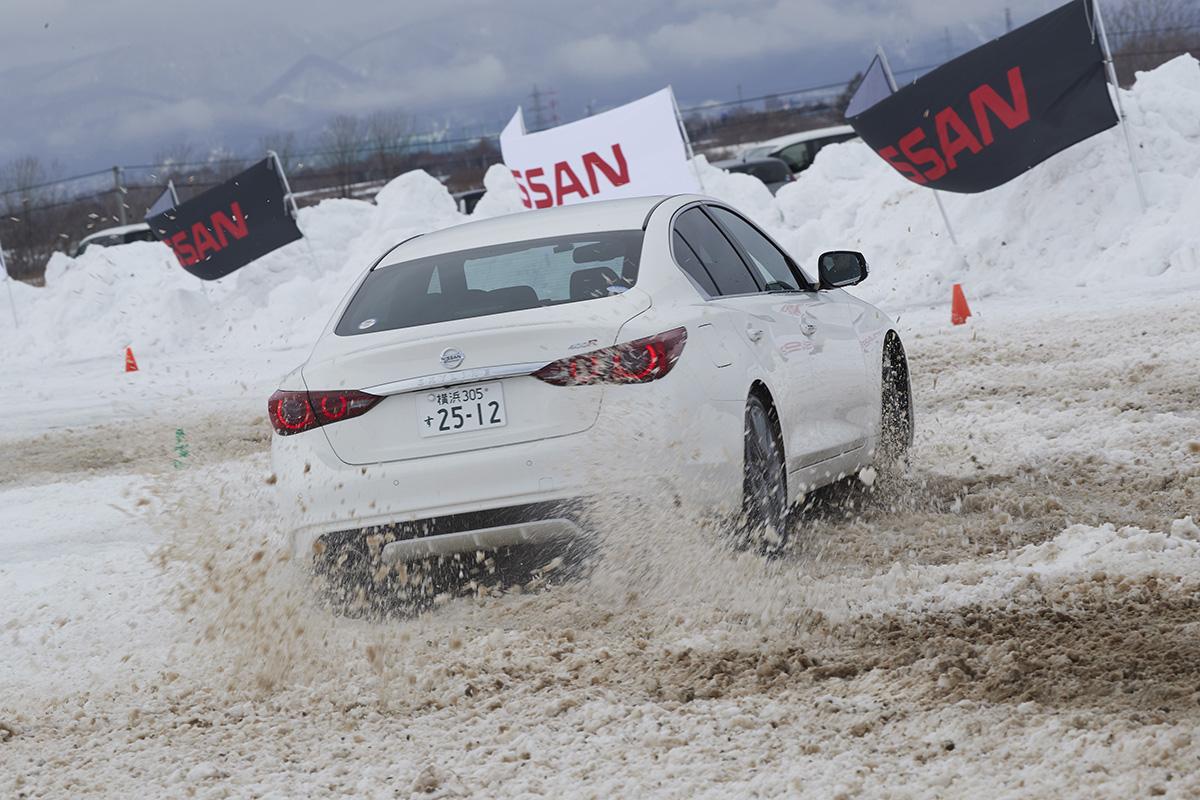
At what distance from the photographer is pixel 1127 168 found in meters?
16.4

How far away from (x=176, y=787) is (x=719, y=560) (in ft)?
6.57

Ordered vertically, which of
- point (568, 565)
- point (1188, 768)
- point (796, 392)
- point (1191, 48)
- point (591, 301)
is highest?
point (1191, 48)

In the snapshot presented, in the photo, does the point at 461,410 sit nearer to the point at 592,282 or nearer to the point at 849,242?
the point at 592,282

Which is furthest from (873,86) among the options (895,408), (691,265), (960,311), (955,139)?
(691,265)

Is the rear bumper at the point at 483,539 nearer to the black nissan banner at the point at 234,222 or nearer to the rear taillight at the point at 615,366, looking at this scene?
the rear taillight at the point at 615,366

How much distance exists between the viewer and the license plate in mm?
5105

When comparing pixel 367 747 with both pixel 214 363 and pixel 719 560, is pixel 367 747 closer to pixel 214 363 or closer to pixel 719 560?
pixel 719 560

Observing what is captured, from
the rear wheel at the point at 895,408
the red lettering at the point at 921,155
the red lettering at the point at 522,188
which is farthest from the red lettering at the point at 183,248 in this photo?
the rear wheel at the point at 895,408

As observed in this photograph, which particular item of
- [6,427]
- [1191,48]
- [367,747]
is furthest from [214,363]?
[1191,48]

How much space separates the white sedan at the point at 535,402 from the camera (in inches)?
198

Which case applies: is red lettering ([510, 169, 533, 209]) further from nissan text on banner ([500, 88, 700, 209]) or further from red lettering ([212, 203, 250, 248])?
red lettering ([212, 203, 250, 248])

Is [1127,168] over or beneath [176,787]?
over

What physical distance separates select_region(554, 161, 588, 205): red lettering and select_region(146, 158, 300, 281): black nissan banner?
466 cm

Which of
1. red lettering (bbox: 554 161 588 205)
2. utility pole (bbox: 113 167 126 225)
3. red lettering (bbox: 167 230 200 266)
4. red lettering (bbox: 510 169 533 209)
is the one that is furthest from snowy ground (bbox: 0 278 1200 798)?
utility pole (bbox: 113 167 126 225)
